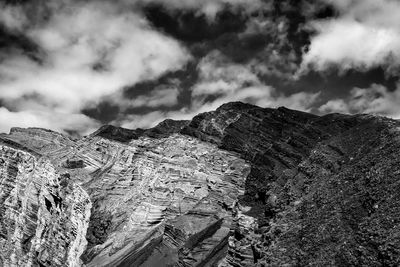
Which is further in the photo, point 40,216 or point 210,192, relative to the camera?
→ point 40,216

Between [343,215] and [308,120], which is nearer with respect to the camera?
[343,215]

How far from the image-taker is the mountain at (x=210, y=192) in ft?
131

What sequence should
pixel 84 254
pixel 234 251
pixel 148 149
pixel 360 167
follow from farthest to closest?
pixel 148 149 → pixel 84 254 → pixel 234 251 → pixel 360 167

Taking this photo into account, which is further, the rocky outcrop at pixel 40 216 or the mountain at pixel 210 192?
the rocky outcrop at pixel 40 216

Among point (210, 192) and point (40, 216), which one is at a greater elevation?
point (210, 192)

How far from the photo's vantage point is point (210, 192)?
99500 millimetres

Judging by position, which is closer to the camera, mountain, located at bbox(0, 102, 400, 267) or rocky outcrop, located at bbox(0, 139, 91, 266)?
mountain, located at bbox(0, 102, 400, 267)

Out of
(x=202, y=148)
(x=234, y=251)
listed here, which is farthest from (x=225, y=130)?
(x=234, y=251)

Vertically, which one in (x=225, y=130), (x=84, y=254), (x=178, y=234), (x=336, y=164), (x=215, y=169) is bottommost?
(x=84, y=254)

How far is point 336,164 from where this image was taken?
50.3 meters

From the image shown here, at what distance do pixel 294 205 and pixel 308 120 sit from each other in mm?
64310

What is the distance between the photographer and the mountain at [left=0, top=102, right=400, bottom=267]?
131 feet

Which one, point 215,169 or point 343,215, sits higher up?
point 215,169

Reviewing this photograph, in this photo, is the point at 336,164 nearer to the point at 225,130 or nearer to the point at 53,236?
the point at 225,130
